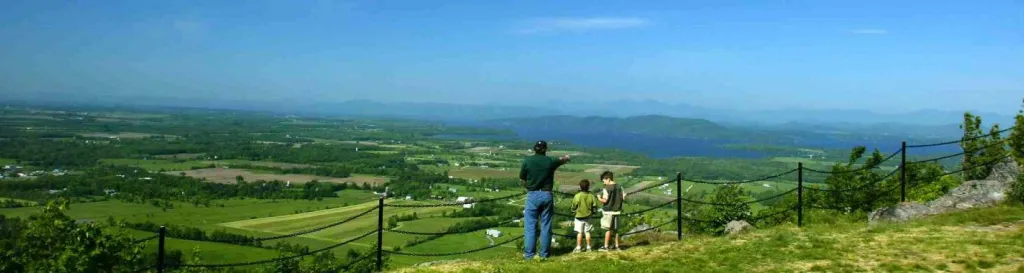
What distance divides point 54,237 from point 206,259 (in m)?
10.0

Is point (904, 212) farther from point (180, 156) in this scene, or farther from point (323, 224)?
point (180, 156)

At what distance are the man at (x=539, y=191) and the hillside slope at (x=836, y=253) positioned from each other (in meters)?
0.48

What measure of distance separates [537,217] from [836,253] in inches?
167

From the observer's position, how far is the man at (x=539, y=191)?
9578mm

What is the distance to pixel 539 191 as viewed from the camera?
9664 mm

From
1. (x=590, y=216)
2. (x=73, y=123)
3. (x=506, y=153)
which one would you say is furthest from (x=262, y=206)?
(x=73, y=123)

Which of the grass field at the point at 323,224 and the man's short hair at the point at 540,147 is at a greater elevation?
the man's short hair at the point at 540,147

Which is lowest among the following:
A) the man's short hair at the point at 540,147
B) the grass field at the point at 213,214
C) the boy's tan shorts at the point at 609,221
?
the grass field at the point at 213,214

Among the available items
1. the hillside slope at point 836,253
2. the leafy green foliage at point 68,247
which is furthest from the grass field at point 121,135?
the hillside slope at point 836,253

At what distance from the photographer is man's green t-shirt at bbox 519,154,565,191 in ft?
31.4

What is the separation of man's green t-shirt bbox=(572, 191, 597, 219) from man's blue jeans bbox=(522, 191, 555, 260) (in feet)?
1.81

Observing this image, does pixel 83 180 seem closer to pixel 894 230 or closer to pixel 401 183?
pixel 401 183

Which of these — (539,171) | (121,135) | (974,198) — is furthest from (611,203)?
(121,135)

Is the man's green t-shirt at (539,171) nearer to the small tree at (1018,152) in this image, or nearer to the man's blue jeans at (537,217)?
the man's blue jeans at (537,217)
